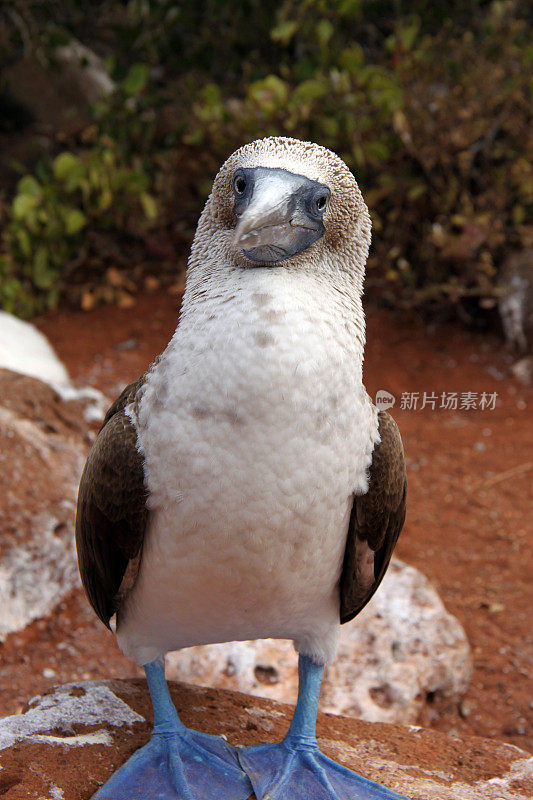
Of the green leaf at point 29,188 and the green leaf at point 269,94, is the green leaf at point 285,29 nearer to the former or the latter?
the green leaf at point 269,94

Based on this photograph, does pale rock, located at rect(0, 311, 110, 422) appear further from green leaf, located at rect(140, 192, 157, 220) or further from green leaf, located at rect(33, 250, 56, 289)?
green leaf, located at rect(140, 192, 157, 220)

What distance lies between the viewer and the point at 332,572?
2.16 m

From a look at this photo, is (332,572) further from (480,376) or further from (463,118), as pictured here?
(463,118)

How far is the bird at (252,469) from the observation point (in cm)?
186

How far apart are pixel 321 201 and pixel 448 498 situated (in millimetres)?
3337

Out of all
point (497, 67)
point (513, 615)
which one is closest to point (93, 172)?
point (497, 67)

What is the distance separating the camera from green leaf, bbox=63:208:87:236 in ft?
19.8

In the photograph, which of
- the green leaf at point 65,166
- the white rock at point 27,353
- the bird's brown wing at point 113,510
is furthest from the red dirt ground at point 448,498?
the bird's brown wing at point 113,510

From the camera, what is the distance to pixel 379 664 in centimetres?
337

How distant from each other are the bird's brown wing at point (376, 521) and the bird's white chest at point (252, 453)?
5cm

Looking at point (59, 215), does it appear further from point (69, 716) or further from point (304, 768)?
point (304, 768)

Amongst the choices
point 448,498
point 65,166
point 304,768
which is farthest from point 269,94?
point 304,768

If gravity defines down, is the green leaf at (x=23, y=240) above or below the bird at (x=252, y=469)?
above

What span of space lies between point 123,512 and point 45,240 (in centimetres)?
464
